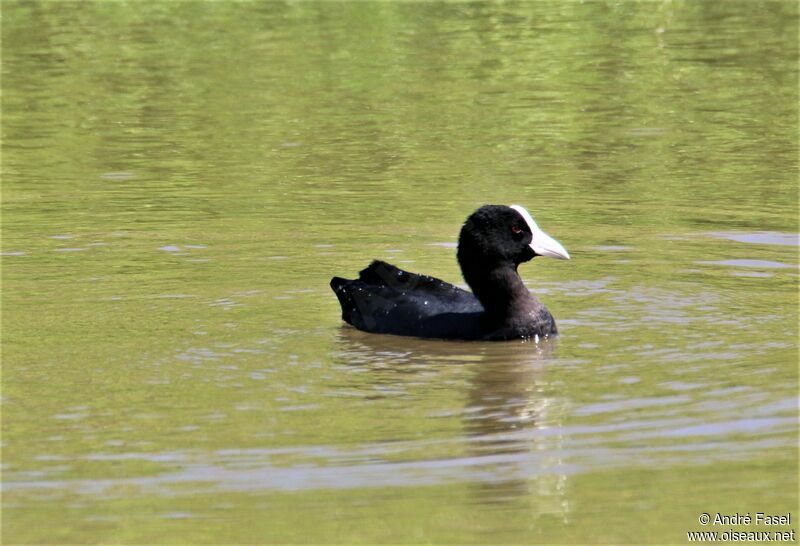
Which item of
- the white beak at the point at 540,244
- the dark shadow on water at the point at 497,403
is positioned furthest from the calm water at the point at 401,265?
the white beak at the point at 540,244

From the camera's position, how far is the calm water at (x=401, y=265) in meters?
7.13

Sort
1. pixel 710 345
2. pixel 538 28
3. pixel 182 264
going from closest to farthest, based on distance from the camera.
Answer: pixel 710 345, pixel 182 264, pixel 538 28

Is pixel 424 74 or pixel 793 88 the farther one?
pixel 424 74

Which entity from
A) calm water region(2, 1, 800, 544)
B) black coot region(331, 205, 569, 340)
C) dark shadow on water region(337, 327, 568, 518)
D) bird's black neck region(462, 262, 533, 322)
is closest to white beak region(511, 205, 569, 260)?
black coot region(331, 205, 569, 340)

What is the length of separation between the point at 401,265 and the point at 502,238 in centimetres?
207

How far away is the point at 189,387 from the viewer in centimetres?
885

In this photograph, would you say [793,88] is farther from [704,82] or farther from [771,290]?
[771,290]

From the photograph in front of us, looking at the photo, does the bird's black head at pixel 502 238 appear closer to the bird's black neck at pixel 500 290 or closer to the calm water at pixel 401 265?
the bird's black neck at pixel 500 290

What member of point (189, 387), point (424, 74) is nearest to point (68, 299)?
point (189, 387)

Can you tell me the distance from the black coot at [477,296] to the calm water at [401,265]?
0.16m

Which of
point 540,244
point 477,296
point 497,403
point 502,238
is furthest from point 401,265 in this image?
point 497,403

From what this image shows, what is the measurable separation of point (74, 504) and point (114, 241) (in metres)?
6.10

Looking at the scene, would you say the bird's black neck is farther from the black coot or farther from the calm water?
the calm water

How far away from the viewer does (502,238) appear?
10383mm
